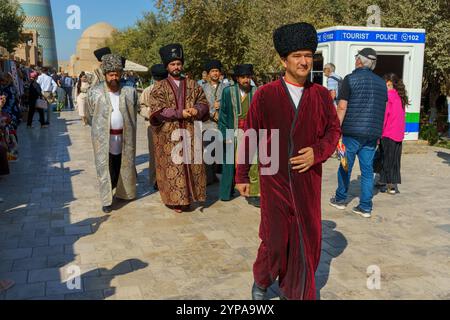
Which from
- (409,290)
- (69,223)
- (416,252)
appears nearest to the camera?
(409,290)

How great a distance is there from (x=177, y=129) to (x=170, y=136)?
114 millimetres

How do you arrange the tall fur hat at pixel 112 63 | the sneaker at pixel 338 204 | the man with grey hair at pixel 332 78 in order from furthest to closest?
the man with grey hair at pixel 332 78
the sneaker at pixel 338 204
the tall fur hat at pixel 112 63

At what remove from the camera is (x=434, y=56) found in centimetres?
1348

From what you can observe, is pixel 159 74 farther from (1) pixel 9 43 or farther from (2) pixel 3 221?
(1) pixel 9 43

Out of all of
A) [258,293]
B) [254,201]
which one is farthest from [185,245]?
[254,201]

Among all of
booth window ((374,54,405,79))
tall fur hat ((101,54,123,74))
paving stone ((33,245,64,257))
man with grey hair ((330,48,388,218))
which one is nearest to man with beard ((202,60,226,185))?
tall fur hat ((101,54,123,74))

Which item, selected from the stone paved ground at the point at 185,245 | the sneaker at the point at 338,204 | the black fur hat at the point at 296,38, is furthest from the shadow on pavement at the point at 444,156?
the black fur hat at the point at 296,38

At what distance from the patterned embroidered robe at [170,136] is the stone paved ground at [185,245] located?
9.8 inches

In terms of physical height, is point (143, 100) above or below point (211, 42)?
below

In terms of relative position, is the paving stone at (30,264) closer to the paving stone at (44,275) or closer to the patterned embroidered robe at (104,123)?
the paving stone at (44,275)

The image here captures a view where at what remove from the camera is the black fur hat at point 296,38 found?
2.96 m

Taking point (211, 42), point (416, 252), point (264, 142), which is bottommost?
point (416, 252)
